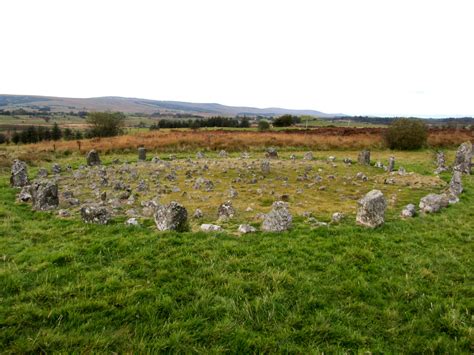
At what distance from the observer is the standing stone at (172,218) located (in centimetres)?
816

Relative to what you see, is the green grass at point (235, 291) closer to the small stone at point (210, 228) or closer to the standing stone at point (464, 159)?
the small stone at point (210, 228)

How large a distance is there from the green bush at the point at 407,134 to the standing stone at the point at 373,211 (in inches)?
981

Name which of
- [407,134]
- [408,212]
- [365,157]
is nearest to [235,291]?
[408,212]

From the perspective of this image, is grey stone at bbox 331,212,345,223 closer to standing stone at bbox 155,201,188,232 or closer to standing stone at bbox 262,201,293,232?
standing stone at bbox 262,201,293,232

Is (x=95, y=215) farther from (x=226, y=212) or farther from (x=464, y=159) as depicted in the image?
(x=464, y=159)

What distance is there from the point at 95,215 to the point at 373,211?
7501 millimetres

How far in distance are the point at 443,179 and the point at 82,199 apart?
54.4ft

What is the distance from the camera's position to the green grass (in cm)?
445

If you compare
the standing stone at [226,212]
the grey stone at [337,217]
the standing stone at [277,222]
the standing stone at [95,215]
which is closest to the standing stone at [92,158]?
the standing stone at [95,215]

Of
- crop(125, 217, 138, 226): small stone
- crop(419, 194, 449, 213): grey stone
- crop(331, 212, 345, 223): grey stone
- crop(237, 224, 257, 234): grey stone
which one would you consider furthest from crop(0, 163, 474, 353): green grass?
crop(419, 194, 449, 213): grey stone

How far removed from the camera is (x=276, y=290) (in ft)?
18.3

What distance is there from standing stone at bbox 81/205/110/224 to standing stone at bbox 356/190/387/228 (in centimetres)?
695

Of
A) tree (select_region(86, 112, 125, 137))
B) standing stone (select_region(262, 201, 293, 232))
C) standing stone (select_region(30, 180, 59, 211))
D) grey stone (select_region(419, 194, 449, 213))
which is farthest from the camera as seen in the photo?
tree (select_region(86, 112, 125, 137))

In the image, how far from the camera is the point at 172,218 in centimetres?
818
